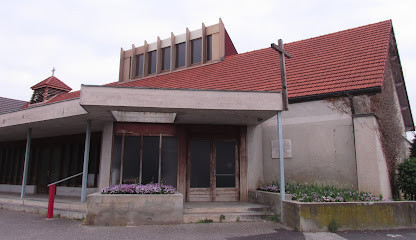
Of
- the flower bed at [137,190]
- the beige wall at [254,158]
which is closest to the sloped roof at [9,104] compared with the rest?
the flower bed at [137,190]

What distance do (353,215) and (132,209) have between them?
5228mm

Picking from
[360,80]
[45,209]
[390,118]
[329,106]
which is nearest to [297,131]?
[329,106]

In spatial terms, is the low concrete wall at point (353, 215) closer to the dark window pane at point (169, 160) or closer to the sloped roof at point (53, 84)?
the dark window pane at point (169, 160)

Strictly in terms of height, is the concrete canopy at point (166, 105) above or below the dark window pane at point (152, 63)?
below

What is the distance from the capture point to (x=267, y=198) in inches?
341

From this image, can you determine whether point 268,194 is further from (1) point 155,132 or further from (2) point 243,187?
(1) point 155,132

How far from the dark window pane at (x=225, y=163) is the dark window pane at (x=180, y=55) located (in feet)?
29.5

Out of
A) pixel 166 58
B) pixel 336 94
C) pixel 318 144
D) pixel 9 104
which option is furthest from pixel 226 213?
pixel 9 104

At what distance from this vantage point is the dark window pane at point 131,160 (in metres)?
9.71

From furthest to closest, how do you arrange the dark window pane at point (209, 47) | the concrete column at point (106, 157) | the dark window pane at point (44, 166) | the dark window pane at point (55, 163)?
the dark window pane at point (209, 47)
the dark window pane at point (44, 166)
the dark window pane at point (55, 163)
the concrete column at point (106, 157)

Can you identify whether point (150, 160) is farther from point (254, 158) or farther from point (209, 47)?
point (209, 47)

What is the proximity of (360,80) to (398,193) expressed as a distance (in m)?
4.25

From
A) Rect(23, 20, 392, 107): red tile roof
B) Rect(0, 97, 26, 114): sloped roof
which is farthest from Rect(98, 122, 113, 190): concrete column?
Rect(0, 97, 26, 114): sloped roof

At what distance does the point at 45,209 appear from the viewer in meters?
9.20
